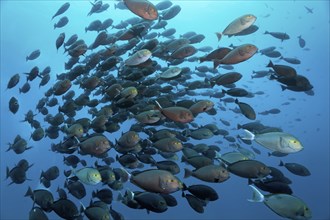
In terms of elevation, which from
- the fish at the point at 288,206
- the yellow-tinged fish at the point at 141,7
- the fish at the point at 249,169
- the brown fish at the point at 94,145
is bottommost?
the fish at the point at 288,206

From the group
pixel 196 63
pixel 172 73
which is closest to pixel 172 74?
pixel 172 73

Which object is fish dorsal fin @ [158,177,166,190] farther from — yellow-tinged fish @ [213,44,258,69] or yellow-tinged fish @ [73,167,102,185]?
yellow-tinged fish @ [213,44,258,69]

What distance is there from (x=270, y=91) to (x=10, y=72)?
130 ft

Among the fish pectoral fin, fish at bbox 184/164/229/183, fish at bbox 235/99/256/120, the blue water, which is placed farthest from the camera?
the blue water

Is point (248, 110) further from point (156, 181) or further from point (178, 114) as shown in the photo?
point (156, 181)

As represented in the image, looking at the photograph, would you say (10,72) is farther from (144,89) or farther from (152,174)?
(152,174)

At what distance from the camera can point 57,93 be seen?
6555 millimetres

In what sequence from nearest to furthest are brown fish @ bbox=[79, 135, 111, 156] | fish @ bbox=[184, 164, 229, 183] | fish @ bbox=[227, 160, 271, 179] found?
1. fish @ bbox=[227, 160, 271, 179]
2. fish @ bbox=[184, 164, 229, 183]
3. brown fish @ bbox=[79, 135, 111, 156]

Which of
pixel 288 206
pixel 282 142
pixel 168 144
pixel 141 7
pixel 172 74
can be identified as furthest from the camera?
pixel 172 74

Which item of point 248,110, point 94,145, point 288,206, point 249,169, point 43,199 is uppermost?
point 94,145

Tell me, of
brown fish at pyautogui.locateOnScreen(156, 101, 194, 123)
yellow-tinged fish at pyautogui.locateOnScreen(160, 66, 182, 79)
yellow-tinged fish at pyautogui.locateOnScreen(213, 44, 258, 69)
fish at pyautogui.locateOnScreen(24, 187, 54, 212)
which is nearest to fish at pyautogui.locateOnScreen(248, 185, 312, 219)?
brown fish at pyautogui.locateOnScreen(156, 101, 194, 123)

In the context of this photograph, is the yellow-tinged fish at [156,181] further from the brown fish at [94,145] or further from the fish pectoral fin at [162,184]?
the brown fish at [94,145]

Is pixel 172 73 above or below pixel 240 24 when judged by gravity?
below

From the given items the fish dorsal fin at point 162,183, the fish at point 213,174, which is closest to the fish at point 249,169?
the fish at point 213,174
